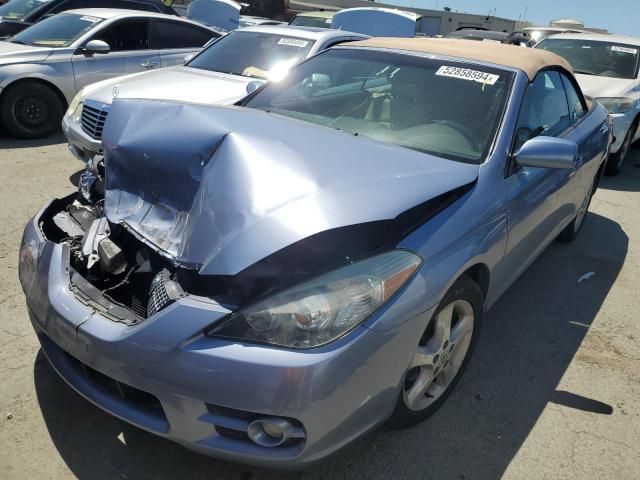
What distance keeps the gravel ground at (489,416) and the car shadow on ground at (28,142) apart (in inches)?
118

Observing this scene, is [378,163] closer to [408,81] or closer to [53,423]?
[408,81]

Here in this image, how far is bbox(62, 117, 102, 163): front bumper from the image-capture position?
15.9 feet

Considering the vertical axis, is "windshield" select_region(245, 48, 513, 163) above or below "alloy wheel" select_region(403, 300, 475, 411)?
above

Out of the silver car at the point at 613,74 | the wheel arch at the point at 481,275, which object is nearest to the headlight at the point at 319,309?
the wheel arch at the point at 481,275

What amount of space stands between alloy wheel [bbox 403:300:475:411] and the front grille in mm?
3752

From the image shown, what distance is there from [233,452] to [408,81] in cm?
221

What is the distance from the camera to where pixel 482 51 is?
3.28 metres

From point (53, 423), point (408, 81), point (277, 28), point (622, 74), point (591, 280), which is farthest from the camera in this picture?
point (622, 74)

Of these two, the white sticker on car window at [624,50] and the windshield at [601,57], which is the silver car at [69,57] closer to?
the windshield at [601,57]

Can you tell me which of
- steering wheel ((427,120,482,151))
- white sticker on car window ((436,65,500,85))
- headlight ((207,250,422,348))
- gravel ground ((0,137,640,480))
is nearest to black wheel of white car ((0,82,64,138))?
gravel ground ((0,137,640,480))

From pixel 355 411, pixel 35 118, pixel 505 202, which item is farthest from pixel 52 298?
pixel 35 118

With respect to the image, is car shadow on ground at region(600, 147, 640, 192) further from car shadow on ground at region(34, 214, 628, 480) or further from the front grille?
the front grille

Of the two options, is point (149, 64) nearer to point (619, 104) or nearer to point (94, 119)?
point (94, 119)

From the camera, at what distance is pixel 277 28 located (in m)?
6.28
